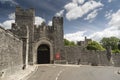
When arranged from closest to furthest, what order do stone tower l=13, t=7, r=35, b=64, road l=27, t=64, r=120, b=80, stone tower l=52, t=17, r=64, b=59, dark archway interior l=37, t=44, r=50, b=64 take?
road l=27, t=64, r=120, b=80, stone tower l=13, t=7, r=35, b=64, stone tower l=52, t=17, r=64, b=59, dark archway interior l=37, t=44, r=50, b=64

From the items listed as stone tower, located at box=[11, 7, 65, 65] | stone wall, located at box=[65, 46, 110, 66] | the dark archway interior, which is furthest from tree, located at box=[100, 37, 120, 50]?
the dark archway interior

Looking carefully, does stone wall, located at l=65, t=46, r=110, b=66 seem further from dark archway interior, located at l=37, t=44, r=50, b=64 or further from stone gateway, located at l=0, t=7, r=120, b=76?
dark archway interior, located at l=37, t=44, r=50, b=64

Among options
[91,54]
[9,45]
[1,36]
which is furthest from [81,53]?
[1,36]

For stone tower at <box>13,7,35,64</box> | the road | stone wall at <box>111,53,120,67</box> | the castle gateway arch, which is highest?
stone tower at <box>13,7,35,64</box>

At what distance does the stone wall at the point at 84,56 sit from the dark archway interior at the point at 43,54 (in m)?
3.31

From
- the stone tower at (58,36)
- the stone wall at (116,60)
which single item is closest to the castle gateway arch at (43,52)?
the stone tower at (58,36)

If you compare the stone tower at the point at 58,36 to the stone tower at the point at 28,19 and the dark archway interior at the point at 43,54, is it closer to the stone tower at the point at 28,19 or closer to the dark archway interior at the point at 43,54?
the dark archway interior at the point at 43,54

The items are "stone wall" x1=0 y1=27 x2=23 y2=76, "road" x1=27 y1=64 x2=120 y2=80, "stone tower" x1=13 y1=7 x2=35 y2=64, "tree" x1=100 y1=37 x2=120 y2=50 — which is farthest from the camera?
"tree" x1=100 y1=37 x2=120 y2=50

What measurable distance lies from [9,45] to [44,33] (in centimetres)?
1966

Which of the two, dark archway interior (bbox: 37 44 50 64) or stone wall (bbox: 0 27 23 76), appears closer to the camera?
stone wall (bbox: 0 27 23 76)

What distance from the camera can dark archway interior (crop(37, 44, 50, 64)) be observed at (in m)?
37.2

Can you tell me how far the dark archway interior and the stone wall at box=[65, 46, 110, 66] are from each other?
10.8ft

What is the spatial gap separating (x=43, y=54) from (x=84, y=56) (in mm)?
7410

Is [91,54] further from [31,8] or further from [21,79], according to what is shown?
[21,79]
